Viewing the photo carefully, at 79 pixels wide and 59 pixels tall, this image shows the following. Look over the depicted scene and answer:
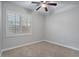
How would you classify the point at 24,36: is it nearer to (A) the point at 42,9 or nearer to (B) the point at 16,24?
(B) the point at 16,24

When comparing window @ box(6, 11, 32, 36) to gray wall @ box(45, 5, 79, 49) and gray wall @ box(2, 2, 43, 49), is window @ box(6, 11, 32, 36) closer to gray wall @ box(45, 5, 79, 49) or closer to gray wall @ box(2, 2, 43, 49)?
gray wall @ box(2, 2, 43, 49)

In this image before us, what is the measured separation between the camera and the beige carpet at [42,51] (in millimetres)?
2637

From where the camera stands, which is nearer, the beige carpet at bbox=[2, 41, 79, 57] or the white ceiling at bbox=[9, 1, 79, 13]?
the white ceiling at bbox=[9, 1, 79, 13]

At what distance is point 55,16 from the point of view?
271 centimetres

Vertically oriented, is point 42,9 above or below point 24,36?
above

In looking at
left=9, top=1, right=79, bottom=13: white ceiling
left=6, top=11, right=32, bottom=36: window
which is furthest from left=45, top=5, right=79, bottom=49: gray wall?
left=6, top=11, right=32, bottom=36: window

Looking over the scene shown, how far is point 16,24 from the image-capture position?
263 centimetres

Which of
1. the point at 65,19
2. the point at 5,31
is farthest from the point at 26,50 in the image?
the point at 65,19

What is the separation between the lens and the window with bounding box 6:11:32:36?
2.60 metres

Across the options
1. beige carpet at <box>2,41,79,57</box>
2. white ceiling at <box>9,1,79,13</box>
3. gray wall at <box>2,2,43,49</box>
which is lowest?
beige carpet at <box>2,41,79,57</box>

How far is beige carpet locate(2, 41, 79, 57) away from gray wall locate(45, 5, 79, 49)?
0.55 feet

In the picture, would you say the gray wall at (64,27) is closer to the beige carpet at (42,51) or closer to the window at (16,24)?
the beige carpet at (42,51)

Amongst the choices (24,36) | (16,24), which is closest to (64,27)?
(24,36)

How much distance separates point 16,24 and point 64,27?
129cm
